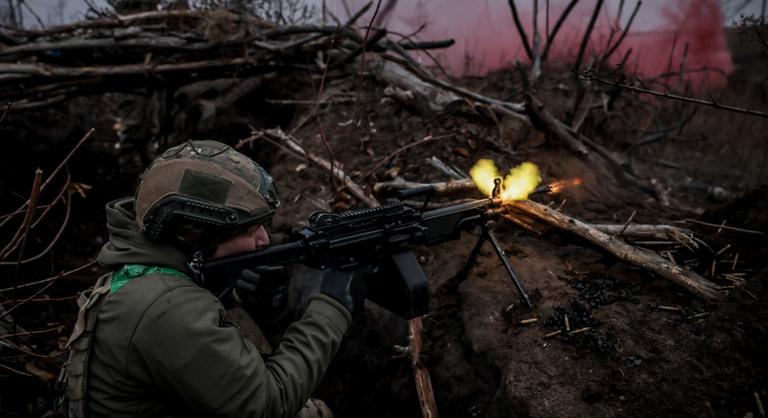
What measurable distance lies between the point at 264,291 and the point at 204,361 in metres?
0.96

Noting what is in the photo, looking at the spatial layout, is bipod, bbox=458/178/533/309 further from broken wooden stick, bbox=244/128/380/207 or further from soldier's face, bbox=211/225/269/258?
soldier's face, bbox=211/225/269/258

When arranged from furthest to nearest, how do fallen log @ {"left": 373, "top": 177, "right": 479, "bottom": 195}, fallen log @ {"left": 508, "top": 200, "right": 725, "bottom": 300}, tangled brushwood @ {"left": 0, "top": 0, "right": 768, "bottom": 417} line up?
fallen log @ {"left": 373, "top": 177, "right": 479, "bottom": 195} < fallen log @ {"left": 508, "top": 200, "right": 725, "bottom": 300} < tangled brushwood @ {"left": 0, "top": 0, "right": 768, "bottom": 417}

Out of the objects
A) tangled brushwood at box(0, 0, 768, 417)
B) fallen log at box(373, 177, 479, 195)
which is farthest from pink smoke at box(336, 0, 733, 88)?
fallen log at box(373, 177, 479, 195)

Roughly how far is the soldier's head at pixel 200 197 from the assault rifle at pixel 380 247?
0.22 m

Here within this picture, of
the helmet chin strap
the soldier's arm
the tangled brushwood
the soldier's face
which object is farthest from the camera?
the tangled brushwood

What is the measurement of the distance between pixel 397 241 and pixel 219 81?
18.6 ft

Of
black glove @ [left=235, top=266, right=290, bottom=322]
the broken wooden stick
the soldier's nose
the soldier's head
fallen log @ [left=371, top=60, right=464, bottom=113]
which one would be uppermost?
fallen log @ [left=371, top=60, right=464, bottom=113]

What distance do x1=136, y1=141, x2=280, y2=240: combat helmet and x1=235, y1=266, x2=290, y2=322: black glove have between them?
0.53 m

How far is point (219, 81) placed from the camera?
6.82 metres

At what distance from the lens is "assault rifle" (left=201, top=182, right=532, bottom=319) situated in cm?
217

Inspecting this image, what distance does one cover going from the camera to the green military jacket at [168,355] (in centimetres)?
160

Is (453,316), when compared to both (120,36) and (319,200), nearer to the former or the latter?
(319,200)

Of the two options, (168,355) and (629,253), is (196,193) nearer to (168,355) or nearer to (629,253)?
(168,355)

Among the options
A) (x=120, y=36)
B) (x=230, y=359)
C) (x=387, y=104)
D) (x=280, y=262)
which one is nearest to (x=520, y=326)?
(x=280, y=262)
